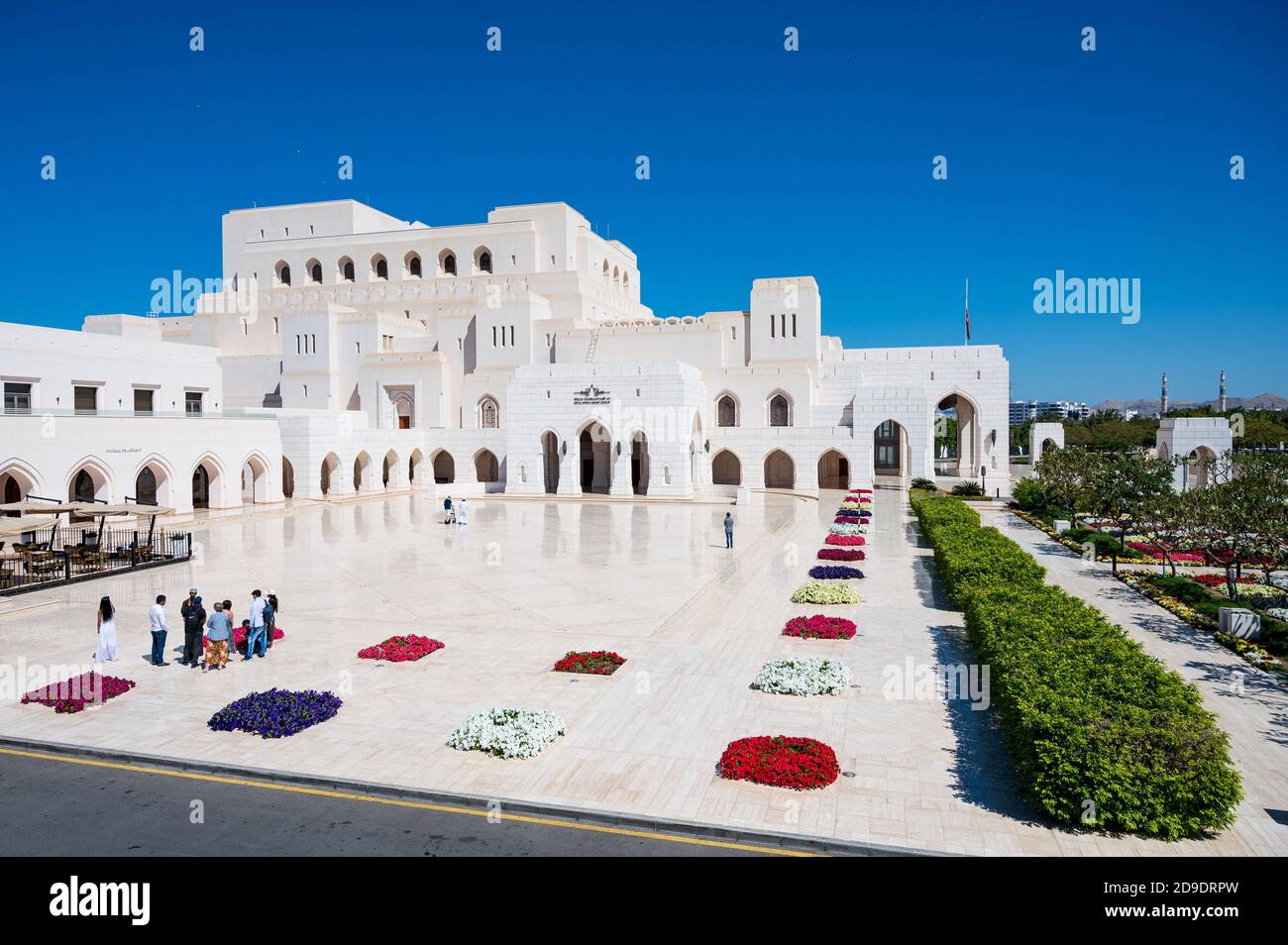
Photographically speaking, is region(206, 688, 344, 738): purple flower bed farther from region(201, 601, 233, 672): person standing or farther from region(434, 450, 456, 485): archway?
region(434, 450, 456, 485): archway

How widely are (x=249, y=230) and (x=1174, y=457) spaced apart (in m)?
71.1

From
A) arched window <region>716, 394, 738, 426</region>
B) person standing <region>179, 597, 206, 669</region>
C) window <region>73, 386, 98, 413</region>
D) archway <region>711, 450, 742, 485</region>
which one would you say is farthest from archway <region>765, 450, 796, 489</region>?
person standing <region>179, 597, 206, 669</region>

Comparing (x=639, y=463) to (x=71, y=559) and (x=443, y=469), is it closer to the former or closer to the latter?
(x=443, y=469)

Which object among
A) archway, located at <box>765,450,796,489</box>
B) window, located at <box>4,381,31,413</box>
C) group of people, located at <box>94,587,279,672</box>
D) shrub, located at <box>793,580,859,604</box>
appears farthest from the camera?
archway, located at <box>765,450,796,489</box>

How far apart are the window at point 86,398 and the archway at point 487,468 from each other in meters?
22.1

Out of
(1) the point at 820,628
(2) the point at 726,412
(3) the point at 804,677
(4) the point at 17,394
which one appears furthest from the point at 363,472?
(3) the point at 804,677

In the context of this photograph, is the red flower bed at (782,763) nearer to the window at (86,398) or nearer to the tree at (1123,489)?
the tree at (1123,489)

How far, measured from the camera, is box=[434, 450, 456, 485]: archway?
5679cm

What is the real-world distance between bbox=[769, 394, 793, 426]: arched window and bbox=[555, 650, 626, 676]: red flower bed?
4143 centimetres

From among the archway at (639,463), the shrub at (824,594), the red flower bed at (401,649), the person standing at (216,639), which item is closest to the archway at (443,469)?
the archway at (639,463)

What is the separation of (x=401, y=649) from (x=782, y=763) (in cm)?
825

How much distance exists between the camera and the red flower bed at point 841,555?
25.1m
